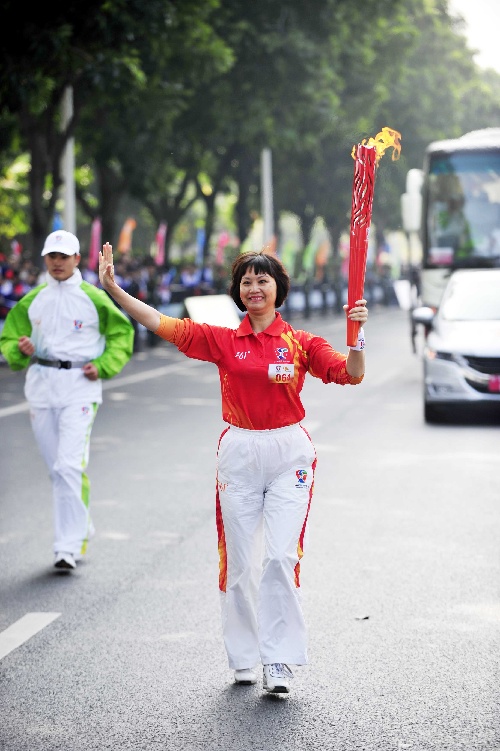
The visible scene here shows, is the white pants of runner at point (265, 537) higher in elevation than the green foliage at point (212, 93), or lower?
lower

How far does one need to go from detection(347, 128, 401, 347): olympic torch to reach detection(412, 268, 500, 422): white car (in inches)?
367

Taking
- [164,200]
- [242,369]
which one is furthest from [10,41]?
[164,200]

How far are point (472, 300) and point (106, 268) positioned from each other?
10.3 meters

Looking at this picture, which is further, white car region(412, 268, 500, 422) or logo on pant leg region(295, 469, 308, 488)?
white car region(412, 268, 500, 422)

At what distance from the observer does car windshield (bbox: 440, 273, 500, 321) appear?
49.0 feet

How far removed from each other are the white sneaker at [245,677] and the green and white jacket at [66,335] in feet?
8.85

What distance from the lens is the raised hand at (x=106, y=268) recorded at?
525 cm

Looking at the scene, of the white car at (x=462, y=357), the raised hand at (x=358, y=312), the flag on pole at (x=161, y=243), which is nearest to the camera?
the raised hand at (x=358, y=312)

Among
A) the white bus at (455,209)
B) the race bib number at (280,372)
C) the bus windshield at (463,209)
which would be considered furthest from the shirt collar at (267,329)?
the bus windshield at (463,209)

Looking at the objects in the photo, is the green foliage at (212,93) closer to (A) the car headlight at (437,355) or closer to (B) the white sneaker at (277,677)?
(A) the car headlight at (437,355)

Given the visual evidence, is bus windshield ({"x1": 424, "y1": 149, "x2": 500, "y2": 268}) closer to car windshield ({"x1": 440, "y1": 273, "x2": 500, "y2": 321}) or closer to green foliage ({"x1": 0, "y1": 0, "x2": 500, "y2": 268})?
green foliage ({"x1": 0, "y1": 0, "x2": 500, "y2": 268})

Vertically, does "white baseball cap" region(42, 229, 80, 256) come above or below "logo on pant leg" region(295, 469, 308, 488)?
above

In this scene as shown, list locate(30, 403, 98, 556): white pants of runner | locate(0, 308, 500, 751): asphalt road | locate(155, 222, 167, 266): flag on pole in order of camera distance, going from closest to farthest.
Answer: locate(0, 308, 500, 751): asphalt road
locate(30, 403, 98, 556): white pants of runner
locate(155, 222, 167, 266): flag on pole

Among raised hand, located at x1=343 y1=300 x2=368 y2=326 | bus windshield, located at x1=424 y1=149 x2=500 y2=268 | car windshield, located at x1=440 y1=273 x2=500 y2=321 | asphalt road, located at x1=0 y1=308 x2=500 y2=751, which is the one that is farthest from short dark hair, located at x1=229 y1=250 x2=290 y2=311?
bus windshield, located at x1=424 y1=149 x2=500 y2=268
